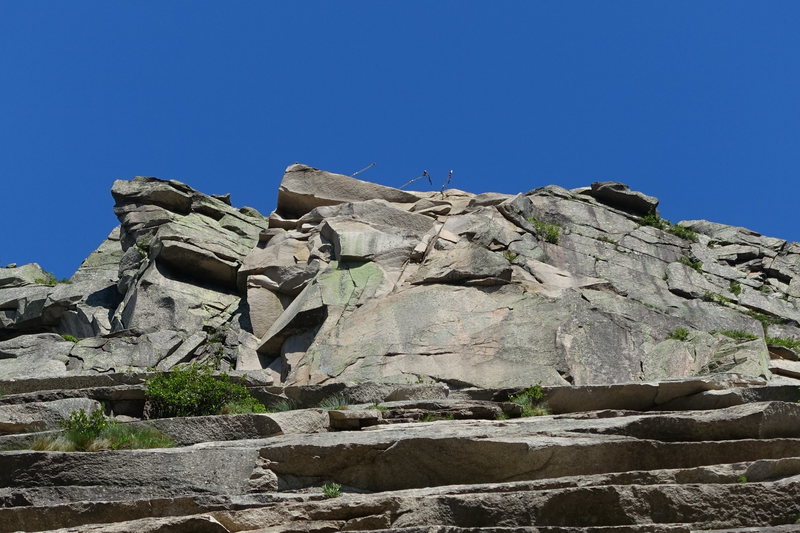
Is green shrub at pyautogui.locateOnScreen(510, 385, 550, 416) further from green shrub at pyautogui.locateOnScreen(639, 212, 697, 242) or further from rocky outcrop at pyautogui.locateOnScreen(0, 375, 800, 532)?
green shrub at pyautogui.locateOnScreen(639, 212, 697, 242)

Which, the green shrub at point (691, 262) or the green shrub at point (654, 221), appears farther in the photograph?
the green shrub at point (654, 221)

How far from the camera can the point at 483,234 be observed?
2630 centimetres

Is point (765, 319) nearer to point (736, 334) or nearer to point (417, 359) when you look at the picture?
point (736, 334)

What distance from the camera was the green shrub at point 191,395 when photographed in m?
15.6

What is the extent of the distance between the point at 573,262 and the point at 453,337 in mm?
6861

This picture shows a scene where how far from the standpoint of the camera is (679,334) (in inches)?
918

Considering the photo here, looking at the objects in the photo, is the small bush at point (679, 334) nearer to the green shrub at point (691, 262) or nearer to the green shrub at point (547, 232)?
the green shrub at point (547, 232)

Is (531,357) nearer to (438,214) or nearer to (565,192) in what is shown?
(438,214)

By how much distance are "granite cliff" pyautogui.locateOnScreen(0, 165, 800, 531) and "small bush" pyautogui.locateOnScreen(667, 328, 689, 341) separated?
0.32 meters

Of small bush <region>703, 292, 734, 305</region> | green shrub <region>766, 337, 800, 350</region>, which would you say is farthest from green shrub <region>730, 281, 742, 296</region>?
green shrub <region>766, 337, 800, 350</region>

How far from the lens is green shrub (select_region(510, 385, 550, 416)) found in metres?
14.9

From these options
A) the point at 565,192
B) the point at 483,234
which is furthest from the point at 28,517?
the point at 565,192

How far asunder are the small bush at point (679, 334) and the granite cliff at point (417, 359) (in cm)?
32

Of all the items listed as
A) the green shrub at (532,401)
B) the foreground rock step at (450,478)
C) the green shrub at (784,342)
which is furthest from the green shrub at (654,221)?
the foreground rock step at (450,478)
